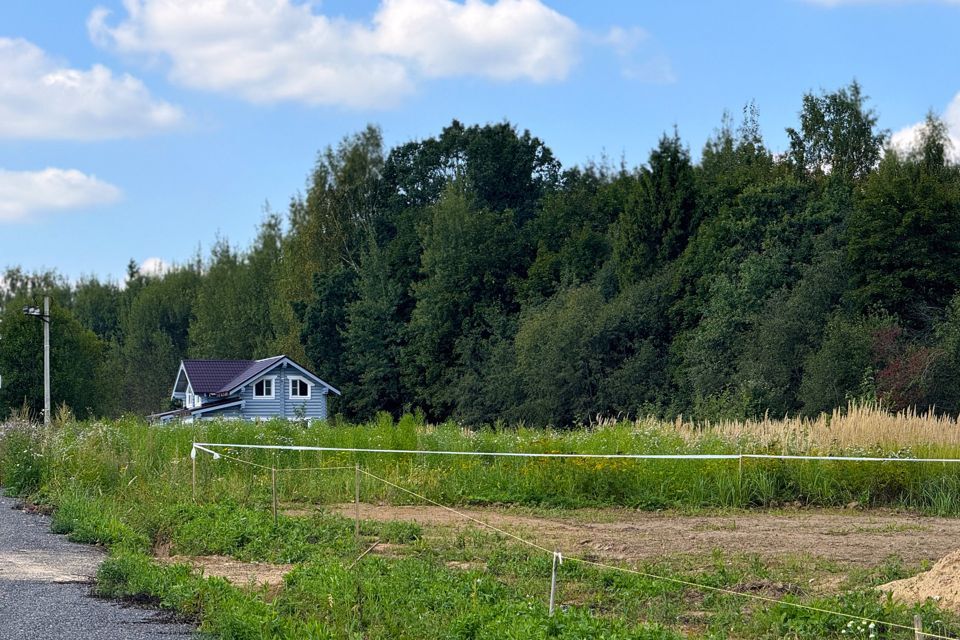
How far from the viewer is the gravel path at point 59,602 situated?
9.73m

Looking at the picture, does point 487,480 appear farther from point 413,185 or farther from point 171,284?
point 171,284

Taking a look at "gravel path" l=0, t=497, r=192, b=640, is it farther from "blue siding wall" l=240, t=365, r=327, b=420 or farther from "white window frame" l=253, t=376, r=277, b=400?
"white window frame" l=253, t=376, r=277, b=400

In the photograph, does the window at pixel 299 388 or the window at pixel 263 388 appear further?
the window at pixel 299 388

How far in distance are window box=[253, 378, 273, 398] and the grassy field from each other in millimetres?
40241

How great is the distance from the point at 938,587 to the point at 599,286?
47833 mm

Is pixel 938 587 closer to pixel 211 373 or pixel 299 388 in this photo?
pixel 299 388

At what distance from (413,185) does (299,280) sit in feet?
35.0

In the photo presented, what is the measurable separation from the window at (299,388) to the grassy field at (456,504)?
4053cm

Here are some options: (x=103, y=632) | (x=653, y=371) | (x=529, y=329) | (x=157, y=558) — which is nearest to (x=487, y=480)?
(x=157, y=558)

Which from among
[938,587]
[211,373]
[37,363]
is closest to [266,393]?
[211,373]

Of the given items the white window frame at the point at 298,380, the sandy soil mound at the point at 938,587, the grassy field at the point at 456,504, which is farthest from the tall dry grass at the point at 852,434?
the white window frame at the point at 298,380

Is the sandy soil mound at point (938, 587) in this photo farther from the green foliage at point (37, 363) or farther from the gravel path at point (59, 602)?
the green foliage at point (37, 363)

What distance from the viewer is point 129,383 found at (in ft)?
352

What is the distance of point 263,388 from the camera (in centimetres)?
6575
